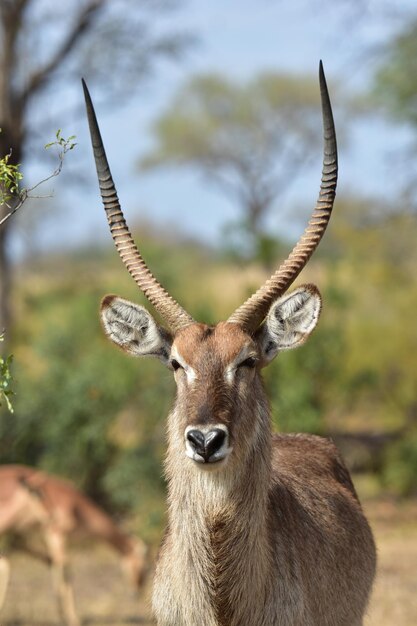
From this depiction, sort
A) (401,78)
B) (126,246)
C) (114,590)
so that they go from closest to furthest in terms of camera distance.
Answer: (126,246), (114,590), (401,78)

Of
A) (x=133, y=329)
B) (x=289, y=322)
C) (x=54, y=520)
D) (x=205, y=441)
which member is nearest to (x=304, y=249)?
(x=289, y=322)

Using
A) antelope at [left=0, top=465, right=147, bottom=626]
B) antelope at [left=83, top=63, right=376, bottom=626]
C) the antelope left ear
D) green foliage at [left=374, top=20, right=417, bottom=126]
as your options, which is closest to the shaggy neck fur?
antelope at [left=83, top=63, right=376, bottom=626]

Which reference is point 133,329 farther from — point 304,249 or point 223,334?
point 304,249

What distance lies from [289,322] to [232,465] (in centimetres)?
85

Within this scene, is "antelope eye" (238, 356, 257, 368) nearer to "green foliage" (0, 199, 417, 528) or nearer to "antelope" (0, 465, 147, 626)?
"antelope" (0, 465, 147, 626)

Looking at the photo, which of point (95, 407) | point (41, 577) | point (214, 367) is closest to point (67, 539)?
point (41, 577)

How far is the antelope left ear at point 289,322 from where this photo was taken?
220 inches

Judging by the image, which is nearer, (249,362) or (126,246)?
(249,362)

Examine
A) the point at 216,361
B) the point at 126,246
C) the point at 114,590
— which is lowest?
the point at 114,590

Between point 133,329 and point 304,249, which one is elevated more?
point 304,249

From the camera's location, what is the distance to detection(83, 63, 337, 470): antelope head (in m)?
5.10

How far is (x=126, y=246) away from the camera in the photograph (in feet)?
19.1

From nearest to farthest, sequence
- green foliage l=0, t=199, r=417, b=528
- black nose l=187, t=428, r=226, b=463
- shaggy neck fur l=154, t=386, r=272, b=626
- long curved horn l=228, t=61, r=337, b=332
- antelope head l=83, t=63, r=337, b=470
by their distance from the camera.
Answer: black nose l=187, t=428, r=226, b=463 < antelope head l=83, t=63, r=337, b=470 < shaggy neck fur l=154, t=386, r=272, b=626 < long curved horn l=228, t=61, r=337, b=332 < green foliage l=0, t=199, r=417, b=528

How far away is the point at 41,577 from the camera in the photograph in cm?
1227
